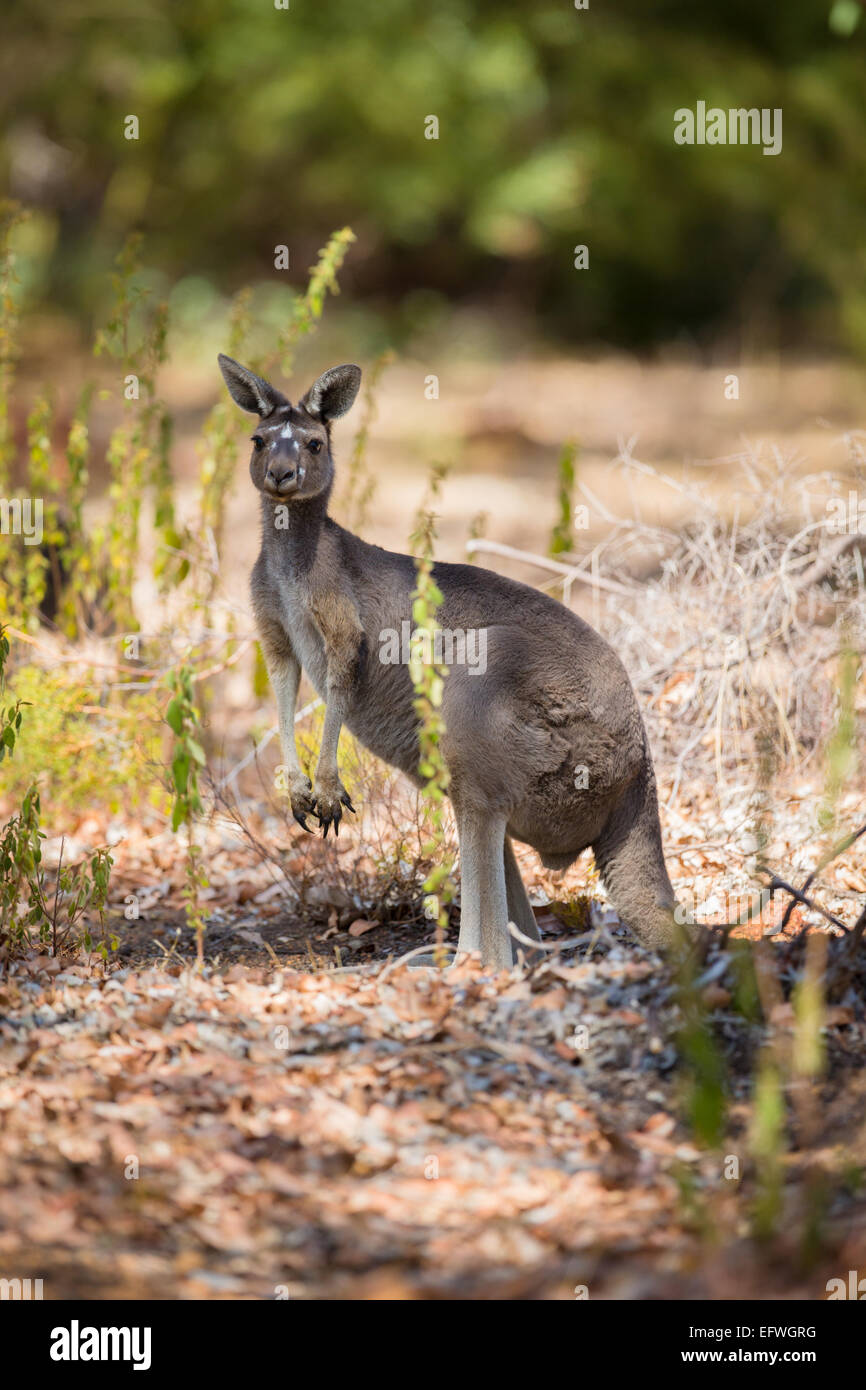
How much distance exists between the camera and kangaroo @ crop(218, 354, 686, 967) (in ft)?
14.0

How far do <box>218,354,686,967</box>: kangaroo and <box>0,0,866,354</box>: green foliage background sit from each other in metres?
11.9

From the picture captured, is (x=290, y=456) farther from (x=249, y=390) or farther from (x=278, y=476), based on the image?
(x=249, y=390)

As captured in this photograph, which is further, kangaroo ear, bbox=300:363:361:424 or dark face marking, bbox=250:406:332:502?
kangaroo ear, bbox=300:363:361:424

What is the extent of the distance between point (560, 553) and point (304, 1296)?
419 cm

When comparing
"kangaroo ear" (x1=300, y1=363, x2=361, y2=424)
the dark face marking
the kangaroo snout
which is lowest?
the kangaroo snout

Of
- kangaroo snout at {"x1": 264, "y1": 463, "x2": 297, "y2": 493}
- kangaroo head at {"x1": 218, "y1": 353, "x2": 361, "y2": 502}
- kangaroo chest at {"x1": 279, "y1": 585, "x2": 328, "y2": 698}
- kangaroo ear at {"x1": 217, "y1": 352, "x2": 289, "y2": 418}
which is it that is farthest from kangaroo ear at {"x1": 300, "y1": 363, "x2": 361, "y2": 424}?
kangaroo chest at {"x1": 279, "y1": 585, "x2": 328, "y2": 698}

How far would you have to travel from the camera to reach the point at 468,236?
19.4 m

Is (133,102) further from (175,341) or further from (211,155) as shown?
(175,341)

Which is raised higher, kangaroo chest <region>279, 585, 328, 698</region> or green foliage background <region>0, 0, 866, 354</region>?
green foliage background <region>0, 0, 866, 354</region>

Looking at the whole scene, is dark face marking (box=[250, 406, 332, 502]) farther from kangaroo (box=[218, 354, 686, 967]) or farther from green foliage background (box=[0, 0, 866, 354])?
green foliage background (box=[0, 0, 866, 354])

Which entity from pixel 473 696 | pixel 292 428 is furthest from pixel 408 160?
pixel 473 696

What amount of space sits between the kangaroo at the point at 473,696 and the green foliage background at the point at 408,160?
11.9m

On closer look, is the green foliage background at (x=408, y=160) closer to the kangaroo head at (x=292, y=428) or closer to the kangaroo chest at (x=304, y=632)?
the kangaroo head at (x=292, y=428)

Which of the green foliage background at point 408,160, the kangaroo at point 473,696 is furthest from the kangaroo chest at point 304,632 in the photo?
the green foliage background at point 408,160
